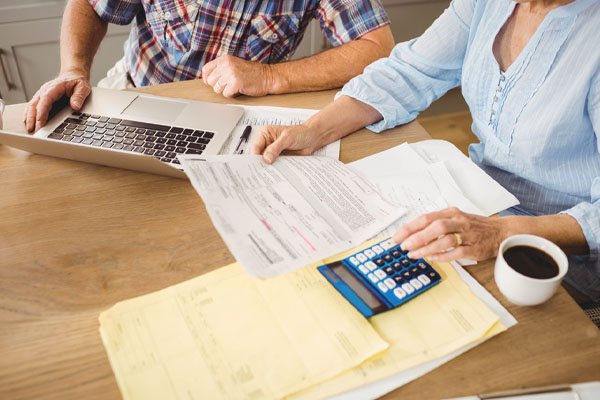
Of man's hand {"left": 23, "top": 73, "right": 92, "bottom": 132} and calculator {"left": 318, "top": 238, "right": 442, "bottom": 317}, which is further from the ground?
calculator {"left": 318, "top": 238, "right": 442, "bottom": 317}

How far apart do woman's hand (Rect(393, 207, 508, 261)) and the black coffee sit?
5 cm

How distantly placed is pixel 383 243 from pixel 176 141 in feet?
1.45

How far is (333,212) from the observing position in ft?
2.44

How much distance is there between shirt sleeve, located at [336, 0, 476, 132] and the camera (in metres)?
0.99

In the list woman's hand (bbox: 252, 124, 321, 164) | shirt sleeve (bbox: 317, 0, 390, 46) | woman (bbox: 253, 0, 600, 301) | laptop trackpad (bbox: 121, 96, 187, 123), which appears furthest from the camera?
shirt sleeve (bbox: 317, 0, 390, 46)

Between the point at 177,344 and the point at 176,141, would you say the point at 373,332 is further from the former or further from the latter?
the point at 176,141

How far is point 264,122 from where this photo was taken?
1.00 m

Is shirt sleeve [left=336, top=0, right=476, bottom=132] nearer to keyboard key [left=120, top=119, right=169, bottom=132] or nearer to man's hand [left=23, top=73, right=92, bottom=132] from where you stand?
keyboard key [left=120, top=119, right=169, bottom=132]

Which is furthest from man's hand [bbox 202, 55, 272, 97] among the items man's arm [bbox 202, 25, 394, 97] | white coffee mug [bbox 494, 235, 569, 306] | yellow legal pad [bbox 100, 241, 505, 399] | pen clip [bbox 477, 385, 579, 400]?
pen clip [bbox 477, 385, 579, 400]

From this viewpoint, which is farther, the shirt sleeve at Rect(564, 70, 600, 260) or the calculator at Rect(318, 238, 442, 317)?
the shirt sleeve at Rect(564, 70, 600, 260)

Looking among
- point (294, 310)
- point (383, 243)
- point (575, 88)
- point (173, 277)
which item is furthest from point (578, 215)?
point (173, 277)

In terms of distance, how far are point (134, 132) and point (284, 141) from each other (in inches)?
11.4

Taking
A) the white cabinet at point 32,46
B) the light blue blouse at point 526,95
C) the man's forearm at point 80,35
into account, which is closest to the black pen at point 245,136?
the light blue blouse at point 526,95

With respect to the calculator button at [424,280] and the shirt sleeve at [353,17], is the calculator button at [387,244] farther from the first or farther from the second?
the shirt sleeve at [353,17]
